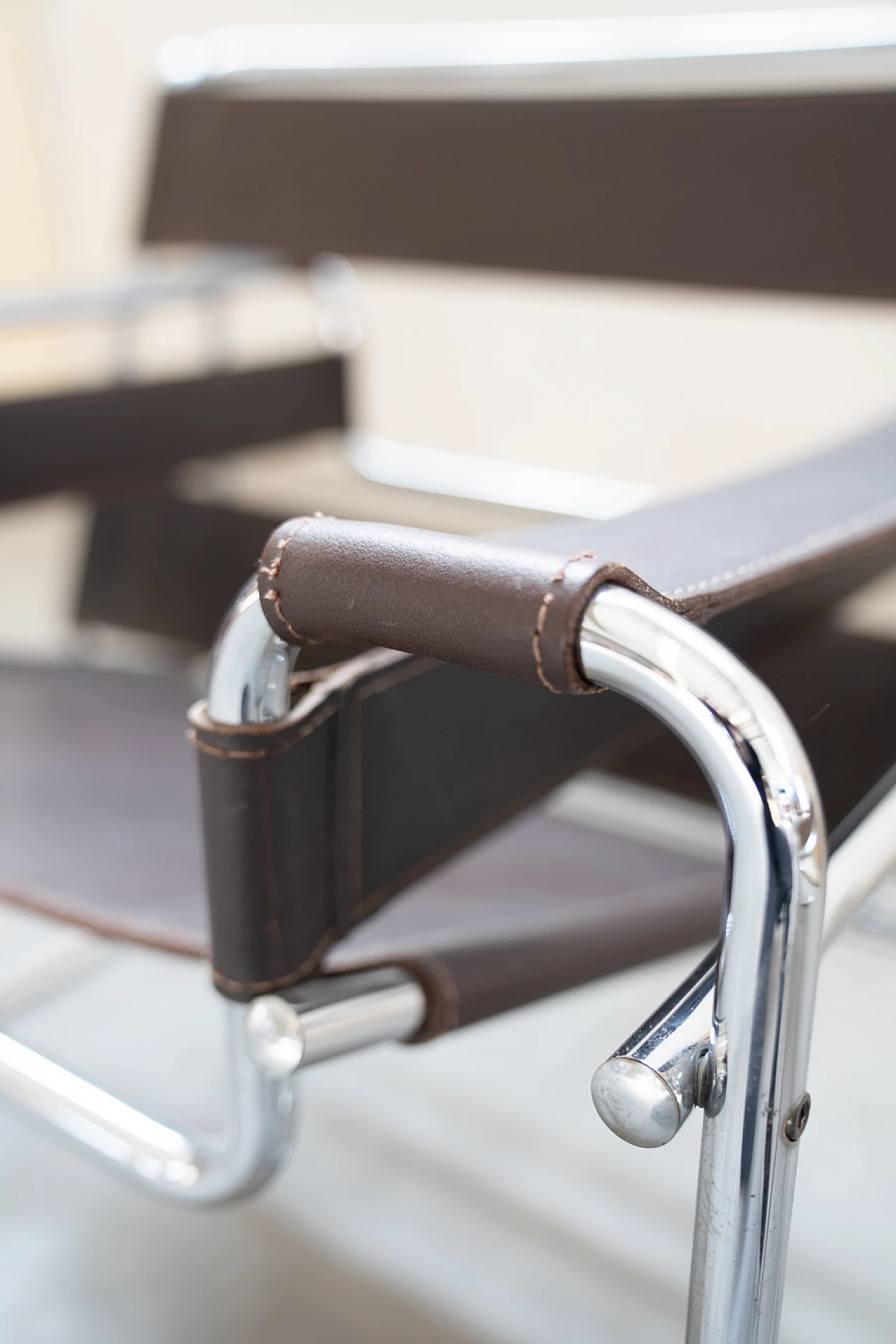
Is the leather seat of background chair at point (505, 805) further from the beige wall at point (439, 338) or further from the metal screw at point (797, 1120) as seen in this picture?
the beige wall at point (439, 338)

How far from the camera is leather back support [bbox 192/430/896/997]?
1.29 ft

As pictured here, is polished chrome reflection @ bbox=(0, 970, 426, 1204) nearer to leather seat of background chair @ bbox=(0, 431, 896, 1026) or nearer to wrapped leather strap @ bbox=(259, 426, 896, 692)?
leather seat of background chair @ bbox=(0, 431, 896, 1026)

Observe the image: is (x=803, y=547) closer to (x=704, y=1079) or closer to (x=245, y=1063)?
(x=704, y=1079)

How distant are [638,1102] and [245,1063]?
0.78 ft

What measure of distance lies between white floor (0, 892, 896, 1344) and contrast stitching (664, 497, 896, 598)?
29 centimetres

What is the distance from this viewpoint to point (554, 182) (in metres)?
1.27

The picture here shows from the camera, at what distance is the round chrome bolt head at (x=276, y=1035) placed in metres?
0.51

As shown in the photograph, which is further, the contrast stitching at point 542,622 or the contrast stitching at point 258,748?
the contrast stitching at point 258,748

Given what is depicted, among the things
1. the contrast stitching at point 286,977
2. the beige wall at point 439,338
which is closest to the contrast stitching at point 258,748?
the contrast stitching at point 286,977

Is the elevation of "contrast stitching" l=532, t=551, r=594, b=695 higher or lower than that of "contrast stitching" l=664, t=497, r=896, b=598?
higher

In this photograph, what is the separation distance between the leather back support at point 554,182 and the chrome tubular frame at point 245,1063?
2.81ft

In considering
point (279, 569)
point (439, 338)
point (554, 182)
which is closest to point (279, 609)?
point (279, 569)

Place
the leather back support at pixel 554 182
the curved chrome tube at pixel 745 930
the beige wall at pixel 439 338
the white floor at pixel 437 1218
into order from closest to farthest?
the curved chrome tube at pixel 745 930 < the white floor at pixel 437 1218 < the leather back support at pixel 554 182 < the beige wall at pixel 439 338

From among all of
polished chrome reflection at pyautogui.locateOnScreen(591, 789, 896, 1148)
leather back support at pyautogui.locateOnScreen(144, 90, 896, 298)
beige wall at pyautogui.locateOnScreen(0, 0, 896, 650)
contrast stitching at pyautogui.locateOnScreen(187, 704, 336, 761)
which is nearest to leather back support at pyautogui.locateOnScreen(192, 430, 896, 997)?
contrast stitching at pyautogui.locateOnScreen(187, 704, 336, 761)
